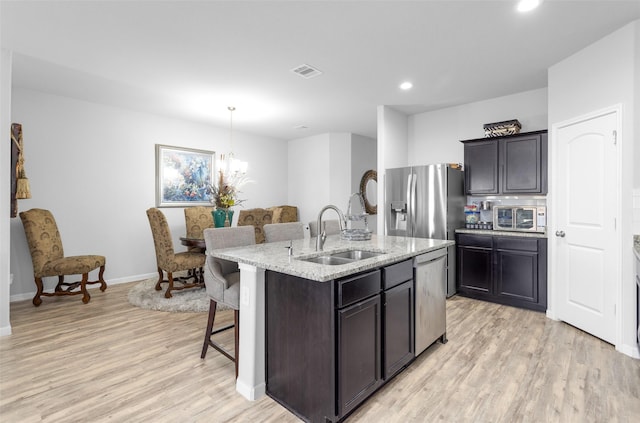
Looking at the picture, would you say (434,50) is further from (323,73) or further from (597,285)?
(597,285)

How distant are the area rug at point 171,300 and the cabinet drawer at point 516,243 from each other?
3.45 metres

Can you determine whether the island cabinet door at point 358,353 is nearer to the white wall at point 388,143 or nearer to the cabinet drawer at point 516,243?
the cabinet drawer at point 516,243

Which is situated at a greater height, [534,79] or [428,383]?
[534,79]

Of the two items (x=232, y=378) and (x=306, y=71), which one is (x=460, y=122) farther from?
(x=232, y=378)

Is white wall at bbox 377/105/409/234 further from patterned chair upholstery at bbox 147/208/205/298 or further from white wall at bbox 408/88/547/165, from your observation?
patterned chair upholstery at bbox 147/208/205/298

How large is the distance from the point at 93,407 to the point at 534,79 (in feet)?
16.8

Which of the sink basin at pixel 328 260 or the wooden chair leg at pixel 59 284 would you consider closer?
the sink basin at pixel 328 260

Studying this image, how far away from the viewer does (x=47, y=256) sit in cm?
389

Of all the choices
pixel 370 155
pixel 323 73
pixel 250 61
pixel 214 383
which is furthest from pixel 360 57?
pixel 370 155

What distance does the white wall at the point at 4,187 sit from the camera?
300 cm

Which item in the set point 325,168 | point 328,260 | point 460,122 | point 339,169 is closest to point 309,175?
point 325,168

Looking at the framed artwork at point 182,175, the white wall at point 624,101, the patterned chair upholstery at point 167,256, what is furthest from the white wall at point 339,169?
the white wall at point 624,101

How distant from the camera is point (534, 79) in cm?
379

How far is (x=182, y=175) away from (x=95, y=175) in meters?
1.28
